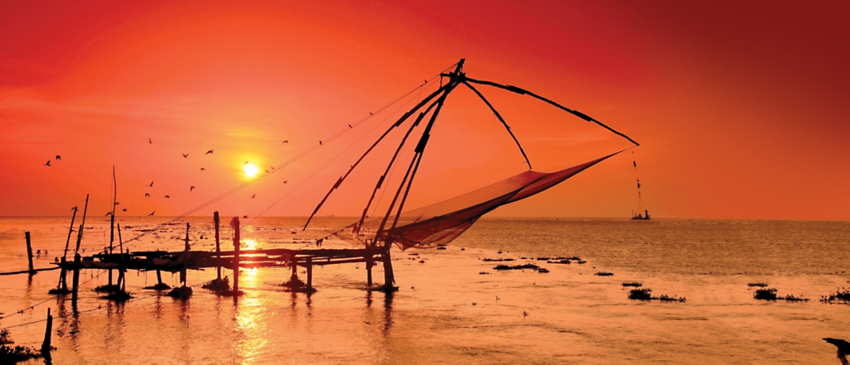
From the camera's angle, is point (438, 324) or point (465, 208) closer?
point (465, 208)

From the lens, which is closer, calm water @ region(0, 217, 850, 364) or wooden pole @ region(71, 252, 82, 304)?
calm water @ region(0, 217, 850, 364)

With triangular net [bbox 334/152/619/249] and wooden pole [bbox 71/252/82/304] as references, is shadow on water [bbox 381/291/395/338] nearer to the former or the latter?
triangular net [bbox 334/152/619/249]

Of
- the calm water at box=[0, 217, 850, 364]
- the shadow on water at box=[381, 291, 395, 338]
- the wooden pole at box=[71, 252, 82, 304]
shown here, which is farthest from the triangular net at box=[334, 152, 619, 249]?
the wooden pole at box=[71, 252, 82, 304]

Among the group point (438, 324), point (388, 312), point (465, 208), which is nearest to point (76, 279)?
point (388, 312)

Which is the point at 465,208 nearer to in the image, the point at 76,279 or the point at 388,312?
the point at 388,312

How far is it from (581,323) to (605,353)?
4.36 metres

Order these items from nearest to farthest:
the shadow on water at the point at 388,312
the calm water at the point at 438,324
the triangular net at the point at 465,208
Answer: the calm water at the point at 438,324 → the triangular net at the point at 465,208 → the shadow on water at the point at 388,312

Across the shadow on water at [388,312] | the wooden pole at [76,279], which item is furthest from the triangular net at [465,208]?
the wooden pole at [76,279]

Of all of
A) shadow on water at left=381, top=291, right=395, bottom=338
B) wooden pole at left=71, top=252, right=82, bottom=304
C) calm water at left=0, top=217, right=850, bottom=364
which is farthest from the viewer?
wooden pole at left=71, top=252, right=82, bottom=304

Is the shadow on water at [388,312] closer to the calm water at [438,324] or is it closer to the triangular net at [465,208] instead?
the calm water at [438,324]

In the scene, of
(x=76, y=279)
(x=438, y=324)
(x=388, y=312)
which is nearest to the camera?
(x=438, y=324)

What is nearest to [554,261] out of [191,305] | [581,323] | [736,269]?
[736,269]

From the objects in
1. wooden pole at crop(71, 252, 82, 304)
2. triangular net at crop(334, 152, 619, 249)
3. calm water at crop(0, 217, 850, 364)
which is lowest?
calm water at crop(0, 217, 850, 364)

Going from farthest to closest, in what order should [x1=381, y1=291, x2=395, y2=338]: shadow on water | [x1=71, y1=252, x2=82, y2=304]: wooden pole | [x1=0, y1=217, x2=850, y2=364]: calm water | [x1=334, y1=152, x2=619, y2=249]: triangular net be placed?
[x1=71, y1=252, x2=82, y2=304]: wooden pole, [x1=381, y1=291, x2=395, y2=338]: shadow on water, [x1=334, y1=152, x2=619, y2=249]: triangular net, [x1=0, y1=217, x2=850, y2=364]: calm water
